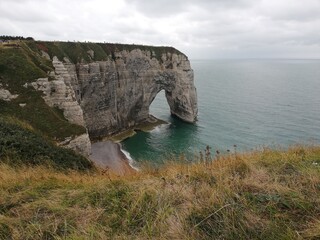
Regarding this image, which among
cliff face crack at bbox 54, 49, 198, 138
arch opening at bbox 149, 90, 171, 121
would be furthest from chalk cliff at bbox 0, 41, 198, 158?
arch opening at bbox 149, 90, 171, 121

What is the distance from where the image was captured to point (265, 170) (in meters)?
8.15

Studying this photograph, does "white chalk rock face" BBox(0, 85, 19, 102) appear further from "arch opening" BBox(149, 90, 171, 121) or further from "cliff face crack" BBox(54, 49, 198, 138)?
"arch opening" BBox(149, 90, 171, 121)

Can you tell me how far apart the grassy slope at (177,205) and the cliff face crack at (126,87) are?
143 feet

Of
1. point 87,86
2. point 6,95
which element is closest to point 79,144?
point 6,95

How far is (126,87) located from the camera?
70.1m

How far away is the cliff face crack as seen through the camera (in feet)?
195

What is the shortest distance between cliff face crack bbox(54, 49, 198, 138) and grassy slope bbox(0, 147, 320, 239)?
43494 mm

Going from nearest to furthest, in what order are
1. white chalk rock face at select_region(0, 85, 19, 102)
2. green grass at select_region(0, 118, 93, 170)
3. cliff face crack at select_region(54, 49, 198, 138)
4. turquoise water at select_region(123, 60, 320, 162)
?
green grass at select_region(0, 118, 93, 170)
white chalk rock face at select_region(0, 85, 19, 102)
turquoise water at select_region(123, 60, 320, 162)
cliff face crack at select_region(54, 49, 198, 138)

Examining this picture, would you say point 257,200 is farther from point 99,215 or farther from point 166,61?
point 166,61

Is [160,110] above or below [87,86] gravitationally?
below

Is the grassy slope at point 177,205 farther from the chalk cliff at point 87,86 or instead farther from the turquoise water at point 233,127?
the turquoise water at point 233,127

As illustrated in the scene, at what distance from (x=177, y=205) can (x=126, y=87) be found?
213 feet

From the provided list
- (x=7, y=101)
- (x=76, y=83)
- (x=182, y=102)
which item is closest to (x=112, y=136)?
(x=76, y=83)

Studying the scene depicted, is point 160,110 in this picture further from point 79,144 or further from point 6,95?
point 79,144
